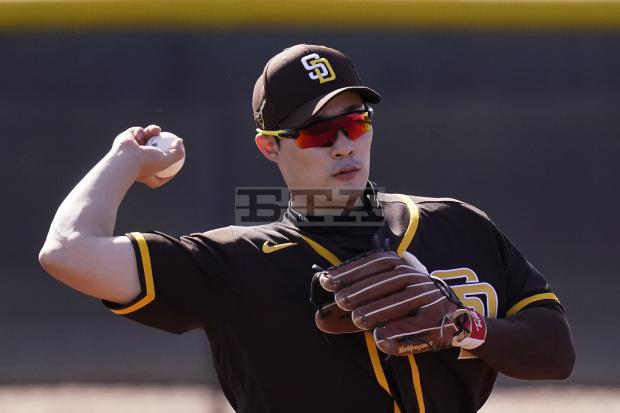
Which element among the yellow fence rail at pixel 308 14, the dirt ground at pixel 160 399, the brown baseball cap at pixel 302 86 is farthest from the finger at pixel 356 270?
the yellow fence rail at pixel 308 14

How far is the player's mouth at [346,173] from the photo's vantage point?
1.68 metres

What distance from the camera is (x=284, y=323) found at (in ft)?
5.20

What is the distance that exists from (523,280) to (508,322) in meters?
0.17

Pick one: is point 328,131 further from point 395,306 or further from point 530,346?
point 530,346

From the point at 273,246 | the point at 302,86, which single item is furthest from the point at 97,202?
the point at 302,86

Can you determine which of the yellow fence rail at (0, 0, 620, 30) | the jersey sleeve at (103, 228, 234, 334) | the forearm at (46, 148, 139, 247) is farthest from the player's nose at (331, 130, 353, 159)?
the yellow fence rail at (0, 0, 620, 30)

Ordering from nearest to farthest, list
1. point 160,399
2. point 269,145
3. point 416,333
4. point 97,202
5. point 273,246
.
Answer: point 416,333 < point 97,202 < point 273,246 < point 269,145 < point 160,399

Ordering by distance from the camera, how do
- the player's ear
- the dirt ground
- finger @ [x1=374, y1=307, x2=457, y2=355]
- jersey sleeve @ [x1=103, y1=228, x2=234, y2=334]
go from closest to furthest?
finger @ [x1=374, y1=307, x2=457, y2=355] → jersey sleeve @ [x1=103, y1=228, x2=234, y2=334] → the player's ear → the dirt ground

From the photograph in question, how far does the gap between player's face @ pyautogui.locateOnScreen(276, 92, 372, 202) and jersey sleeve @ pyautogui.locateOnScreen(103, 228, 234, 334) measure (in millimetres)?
214

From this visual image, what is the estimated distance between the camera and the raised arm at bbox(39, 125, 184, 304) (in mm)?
1436

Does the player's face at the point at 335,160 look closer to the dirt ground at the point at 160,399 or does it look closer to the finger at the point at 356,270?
the finger at the point at 356,270

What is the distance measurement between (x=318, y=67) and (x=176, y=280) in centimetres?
50

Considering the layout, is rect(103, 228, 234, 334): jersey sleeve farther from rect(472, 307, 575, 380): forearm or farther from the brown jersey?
rect(472, 307, 575, 380): forearm

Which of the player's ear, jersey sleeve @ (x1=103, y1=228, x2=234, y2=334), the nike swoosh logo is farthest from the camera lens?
the player's ear
